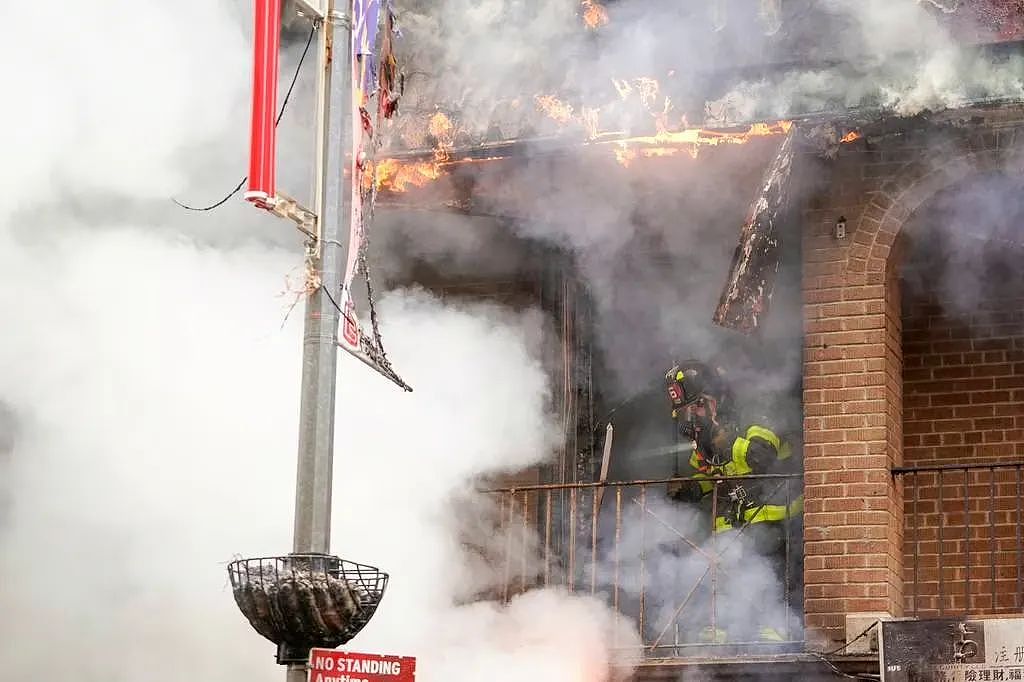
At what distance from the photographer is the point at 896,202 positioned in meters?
11.1

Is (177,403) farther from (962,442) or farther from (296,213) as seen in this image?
(962,442)

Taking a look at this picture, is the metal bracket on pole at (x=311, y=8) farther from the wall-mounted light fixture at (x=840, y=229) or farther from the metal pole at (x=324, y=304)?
the wall-mounted light fixture at (x=840, y=229)

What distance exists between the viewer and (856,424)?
35.7 feet

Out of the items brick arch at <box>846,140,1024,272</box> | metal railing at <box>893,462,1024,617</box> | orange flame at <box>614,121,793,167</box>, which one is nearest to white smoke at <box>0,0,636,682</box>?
metal railing at <box>893,462,1024,617</box>

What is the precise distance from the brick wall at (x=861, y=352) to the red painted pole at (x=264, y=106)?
4.01 m

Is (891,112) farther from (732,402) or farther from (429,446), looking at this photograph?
(429,446)

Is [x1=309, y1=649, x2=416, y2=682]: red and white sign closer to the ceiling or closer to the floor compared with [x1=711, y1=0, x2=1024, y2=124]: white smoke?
closer to the floor

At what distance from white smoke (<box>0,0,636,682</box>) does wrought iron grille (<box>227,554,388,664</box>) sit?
375 centimetres

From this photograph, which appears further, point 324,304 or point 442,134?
Result: point 442,134

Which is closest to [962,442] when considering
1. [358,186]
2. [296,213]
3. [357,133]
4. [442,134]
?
[442,134]

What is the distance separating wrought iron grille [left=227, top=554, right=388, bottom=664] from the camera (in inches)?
302

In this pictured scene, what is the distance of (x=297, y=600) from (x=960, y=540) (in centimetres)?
534

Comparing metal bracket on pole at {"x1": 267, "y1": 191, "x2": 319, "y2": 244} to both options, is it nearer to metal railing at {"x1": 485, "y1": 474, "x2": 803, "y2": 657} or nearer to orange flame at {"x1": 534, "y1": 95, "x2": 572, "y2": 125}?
orange flame at {"x1": 534, "y1": 95, "x2": 572, "y2": 125}

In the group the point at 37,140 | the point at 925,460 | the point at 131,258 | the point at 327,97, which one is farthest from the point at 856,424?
the point at 37,140
